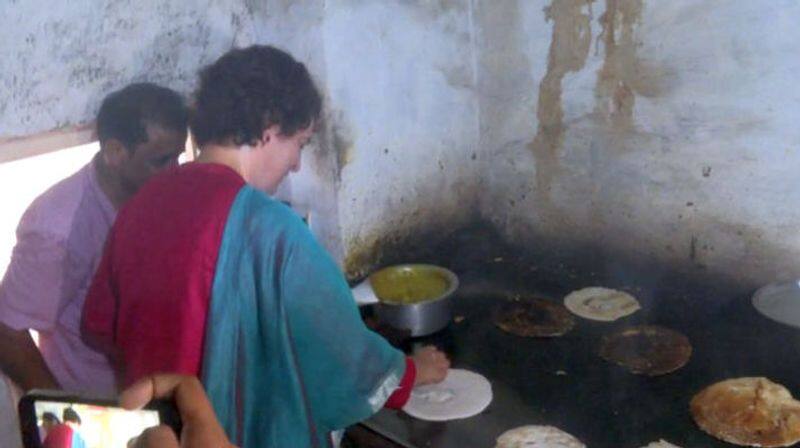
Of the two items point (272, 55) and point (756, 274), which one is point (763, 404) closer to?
point (756, 274)

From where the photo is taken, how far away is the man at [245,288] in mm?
1221

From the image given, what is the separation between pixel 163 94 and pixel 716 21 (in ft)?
4.52

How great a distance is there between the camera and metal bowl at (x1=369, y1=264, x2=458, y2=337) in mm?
1920

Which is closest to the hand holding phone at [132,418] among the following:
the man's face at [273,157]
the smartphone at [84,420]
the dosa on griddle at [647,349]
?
the smartphone at [84,420]

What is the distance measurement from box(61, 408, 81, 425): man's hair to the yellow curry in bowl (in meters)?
1.26

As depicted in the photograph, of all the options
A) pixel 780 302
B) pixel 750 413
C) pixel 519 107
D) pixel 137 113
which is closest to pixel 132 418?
pixel 137 113

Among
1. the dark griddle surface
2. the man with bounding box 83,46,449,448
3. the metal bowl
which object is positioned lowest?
the dark griddle surface

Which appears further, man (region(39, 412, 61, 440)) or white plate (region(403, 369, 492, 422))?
white plate (region(403, 369, 492, 422))

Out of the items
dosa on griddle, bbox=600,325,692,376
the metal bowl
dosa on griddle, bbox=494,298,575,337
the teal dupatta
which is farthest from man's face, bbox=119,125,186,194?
dosa on griddle, bbox=600,325,692,376

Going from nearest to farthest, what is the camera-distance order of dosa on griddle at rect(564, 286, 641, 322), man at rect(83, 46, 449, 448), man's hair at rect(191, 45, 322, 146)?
1. man at rect(83, 46, 449, 448)
2. man's hair at rect(191, 45, 322, 146)
3. dosa on griddle at rect(564, 286, 641, 322)

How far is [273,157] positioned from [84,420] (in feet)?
2.35

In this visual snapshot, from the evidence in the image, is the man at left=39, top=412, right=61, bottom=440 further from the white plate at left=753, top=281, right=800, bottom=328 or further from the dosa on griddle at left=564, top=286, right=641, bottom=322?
the white plate at left=753, top=281, right=800, bottom=328

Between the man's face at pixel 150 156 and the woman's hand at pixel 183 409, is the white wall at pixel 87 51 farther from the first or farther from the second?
the woman's hand at pixel 183 409

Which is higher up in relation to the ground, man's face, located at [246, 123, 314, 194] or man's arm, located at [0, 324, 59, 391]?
man's face, located at [246, 123, 314, 194]
